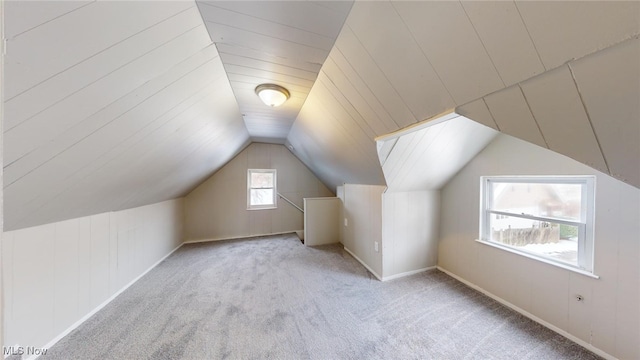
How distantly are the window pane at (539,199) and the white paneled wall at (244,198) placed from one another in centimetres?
350

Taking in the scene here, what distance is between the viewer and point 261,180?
4973 mm

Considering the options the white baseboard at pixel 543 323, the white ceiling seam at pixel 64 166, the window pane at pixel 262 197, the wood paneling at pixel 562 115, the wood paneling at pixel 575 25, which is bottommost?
the white baseboard at pixel 543 323

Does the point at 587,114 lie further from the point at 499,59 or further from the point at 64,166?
the point at 64,166

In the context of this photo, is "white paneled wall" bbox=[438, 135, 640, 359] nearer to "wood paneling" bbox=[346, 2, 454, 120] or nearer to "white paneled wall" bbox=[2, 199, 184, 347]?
"wood paneling" bbox=[346, 2, 454, 120]

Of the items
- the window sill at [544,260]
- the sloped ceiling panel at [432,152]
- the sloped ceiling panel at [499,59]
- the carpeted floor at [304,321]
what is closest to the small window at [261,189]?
the carpeted floor at [304,321]

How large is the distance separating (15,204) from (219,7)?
1739mm

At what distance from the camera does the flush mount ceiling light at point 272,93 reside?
194cm

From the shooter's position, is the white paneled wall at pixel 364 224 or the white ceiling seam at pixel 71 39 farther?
the white paneled wall at pixel 364 224

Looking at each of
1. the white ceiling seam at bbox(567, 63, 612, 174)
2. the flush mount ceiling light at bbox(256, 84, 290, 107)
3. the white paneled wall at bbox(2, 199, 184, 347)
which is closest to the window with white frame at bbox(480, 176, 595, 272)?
the white ceiling seam at bbox(567, 63, 612, 174)

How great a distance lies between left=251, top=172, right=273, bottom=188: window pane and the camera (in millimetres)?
4893

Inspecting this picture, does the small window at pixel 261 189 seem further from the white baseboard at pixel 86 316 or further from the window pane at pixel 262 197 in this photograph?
the white baseboard at pixel 86 316

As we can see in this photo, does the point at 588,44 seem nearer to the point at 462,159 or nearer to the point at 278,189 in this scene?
the point at 462,159

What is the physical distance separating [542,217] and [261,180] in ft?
15.1

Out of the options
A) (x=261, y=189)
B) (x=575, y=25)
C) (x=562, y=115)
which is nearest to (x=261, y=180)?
(x=261, y=189)
